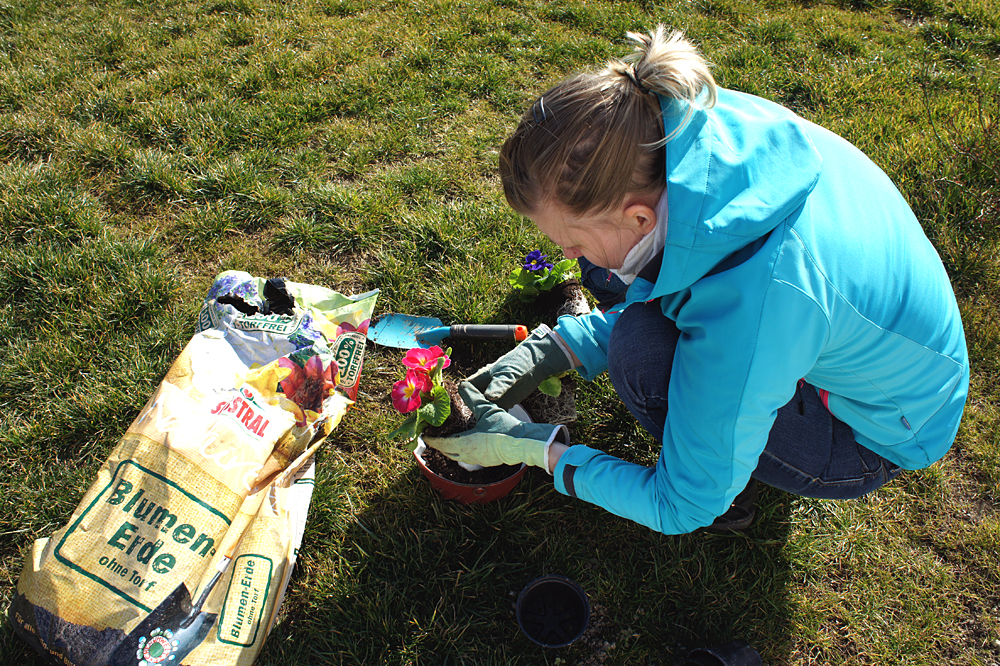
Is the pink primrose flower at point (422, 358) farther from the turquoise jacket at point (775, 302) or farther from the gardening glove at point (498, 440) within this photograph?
the turquoise jacket at point (775, 302)

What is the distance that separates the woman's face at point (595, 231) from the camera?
3.85 feet

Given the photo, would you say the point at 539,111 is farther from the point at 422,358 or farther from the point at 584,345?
the point at 584,345

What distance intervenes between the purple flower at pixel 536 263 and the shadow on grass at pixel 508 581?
77 centimetres

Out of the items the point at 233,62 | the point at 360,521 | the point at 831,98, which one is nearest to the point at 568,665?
the point at 360,521

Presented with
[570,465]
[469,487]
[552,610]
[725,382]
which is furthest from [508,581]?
[725,382]

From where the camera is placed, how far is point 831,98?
10.3 ft

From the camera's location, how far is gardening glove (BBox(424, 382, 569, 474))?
1.52 metres

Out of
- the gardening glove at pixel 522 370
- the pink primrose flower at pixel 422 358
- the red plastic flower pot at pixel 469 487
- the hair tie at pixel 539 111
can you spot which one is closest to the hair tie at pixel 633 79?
the hair tie at pixel 539 111

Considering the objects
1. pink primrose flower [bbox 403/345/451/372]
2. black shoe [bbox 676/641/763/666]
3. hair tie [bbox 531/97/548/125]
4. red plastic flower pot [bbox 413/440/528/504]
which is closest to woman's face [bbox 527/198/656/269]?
hair tie [bbox 531/97/548/125]

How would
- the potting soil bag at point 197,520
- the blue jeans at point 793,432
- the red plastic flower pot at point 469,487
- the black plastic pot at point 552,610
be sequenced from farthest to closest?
the red plastic flower pot at point 469,487
the black plastic pot at point 552,610
the blue jeans at point 793,432
the potting soil bag at point 197,520

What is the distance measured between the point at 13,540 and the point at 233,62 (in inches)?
108

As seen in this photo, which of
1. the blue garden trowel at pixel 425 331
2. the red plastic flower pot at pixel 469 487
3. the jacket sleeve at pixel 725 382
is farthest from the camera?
the blue garden trowel at pixel 425 331

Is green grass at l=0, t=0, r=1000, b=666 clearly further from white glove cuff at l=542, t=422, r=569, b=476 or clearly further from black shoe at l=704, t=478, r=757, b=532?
white glove cuff at l=542, t=422, r=569, b=476

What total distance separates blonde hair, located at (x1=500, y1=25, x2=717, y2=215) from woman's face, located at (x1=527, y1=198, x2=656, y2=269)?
0.03 meters
